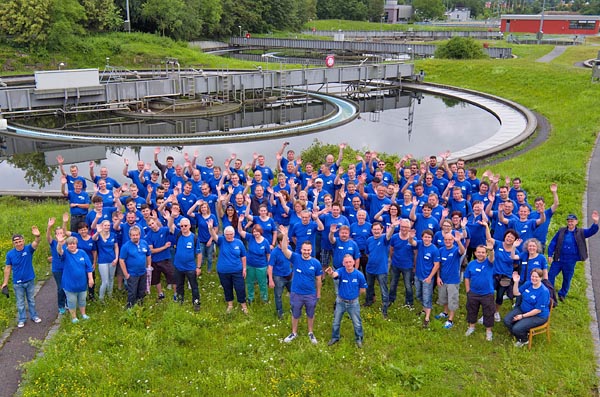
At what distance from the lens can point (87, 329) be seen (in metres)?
9.09

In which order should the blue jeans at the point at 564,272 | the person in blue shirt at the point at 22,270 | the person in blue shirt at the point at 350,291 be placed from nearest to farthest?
the person in blue shirt at the point at 350,291
the person in blue shirt at the point at 22,270
the blue jeans at the point at 564,272

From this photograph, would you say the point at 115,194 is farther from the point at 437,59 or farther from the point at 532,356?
the point at 437,59

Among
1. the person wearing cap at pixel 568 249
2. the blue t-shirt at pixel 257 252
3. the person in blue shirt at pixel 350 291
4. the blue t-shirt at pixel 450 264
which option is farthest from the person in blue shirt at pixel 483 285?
the blue t-shirt at pixel 257 252

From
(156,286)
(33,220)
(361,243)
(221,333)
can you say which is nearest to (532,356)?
(361,243)


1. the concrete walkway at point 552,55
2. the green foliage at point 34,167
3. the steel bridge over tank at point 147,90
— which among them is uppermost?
the concrete walkway at point 552,55

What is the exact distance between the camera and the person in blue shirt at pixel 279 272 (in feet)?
29.8

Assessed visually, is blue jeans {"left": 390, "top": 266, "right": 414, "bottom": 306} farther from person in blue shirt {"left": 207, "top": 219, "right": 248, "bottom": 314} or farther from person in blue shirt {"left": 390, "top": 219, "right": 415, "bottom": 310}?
person in blue shirt {"left": 207, "top": 219, "right": 248, "bottom": 314}

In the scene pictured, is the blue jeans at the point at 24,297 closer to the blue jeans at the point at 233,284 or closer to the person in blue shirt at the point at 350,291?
the blue jeans at the point at 233,284

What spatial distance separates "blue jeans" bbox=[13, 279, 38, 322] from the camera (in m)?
9.17

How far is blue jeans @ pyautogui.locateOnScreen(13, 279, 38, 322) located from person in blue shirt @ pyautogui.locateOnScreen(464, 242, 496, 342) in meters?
7.35

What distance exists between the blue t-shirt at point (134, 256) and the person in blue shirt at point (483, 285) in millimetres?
5468

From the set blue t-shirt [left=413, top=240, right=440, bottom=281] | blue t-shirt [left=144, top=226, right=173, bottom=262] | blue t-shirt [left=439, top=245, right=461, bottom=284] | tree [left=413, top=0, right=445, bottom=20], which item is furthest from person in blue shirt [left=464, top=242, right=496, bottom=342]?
tree [left=413, top=0, right=445, bottom=20]

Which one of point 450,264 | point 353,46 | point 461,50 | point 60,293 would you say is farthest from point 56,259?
point 353,46

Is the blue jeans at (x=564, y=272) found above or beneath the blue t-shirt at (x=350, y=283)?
beneath
